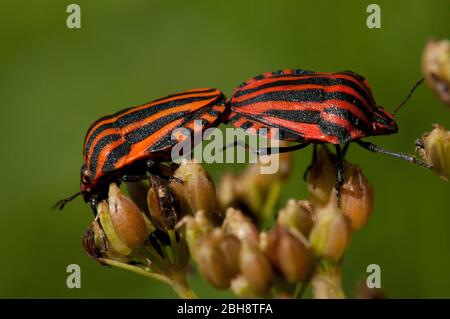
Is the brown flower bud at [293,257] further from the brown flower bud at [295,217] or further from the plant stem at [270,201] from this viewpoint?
the plant stem at [270,201]

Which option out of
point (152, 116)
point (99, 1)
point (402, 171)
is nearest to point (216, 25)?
point (99, 1)

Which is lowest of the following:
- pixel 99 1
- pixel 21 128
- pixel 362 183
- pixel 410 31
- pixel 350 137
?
pixel 362 183

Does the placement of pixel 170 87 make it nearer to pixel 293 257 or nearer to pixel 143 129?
pixel 143 129

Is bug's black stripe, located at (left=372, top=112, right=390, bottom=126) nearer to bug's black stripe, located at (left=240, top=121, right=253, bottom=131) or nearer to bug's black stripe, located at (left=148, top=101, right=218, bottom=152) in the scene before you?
bug's black stripe, located at (left=240, top=121, right=253, bottom=131)

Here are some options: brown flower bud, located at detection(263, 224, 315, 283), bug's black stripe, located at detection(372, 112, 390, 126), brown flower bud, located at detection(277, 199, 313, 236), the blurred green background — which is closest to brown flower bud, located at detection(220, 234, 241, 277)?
brown flower bud, located at detection(263, 224, 315, 283)

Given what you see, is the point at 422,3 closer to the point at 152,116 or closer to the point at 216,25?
the point at 216,25

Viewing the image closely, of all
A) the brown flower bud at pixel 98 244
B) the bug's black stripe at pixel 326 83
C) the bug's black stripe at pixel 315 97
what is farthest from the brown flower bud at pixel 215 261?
the bug's black stripe at pixel 326 83
